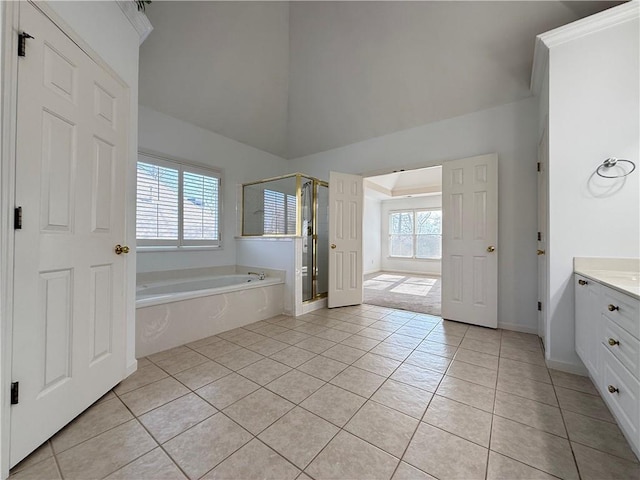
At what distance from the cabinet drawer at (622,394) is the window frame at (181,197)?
407cm

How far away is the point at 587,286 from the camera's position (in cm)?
169

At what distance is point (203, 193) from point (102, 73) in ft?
7.47

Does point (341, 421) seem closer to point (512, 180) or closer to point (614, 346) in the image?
point (614, 346)

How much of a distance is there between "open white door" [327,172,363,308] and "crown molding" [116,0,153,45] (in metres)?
2.46

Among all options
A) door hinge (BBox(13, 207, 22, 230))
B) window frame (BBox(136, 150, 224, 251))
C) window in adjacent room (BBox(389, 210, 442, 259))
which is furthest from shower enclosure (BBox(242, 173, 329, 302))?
window in adjacent room (BBox(389, 210, 442, 259))

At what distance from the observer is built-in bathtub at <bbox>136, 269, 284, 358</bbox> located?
7.37 ft

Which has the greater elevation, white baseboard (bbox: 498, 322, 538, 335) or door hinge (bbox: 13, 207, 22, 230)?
door hinge (bbox: 13, 207, 22, 230)

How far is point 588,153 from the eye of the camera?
74.7 inches

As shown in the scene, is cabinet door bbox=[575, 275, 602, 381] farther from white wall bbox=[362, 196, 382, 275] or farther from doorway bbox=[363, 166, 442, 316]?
white wall bbox=[362, 196, 382, 275]

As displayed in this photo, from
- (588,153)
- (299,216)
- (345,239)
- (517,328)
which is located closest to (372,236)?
(345,239)

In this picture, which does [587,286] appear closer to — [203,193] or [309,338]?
[309,338]

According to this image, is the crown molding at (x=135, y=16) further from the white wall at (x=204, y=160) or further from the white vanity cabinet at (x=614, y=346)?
the white vanity cabinet at (x=614, y=346)

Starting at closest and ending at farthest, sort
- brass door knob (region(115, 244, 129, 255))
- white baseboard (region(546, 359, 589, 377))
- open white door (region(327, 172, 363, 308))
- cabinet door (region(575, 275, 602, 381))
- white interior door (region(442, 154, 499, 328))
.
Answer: cabinet door (region(575, 275, 602, 381))
brass door knob (region(115, 244, 129, 255))
white baseboard (region(546, 359, 589, 377))
white interior door (region(442, 154, 499, 328))
open white door (region(327, 172, 363, 308))

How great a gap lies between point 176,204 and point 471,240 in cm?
386
